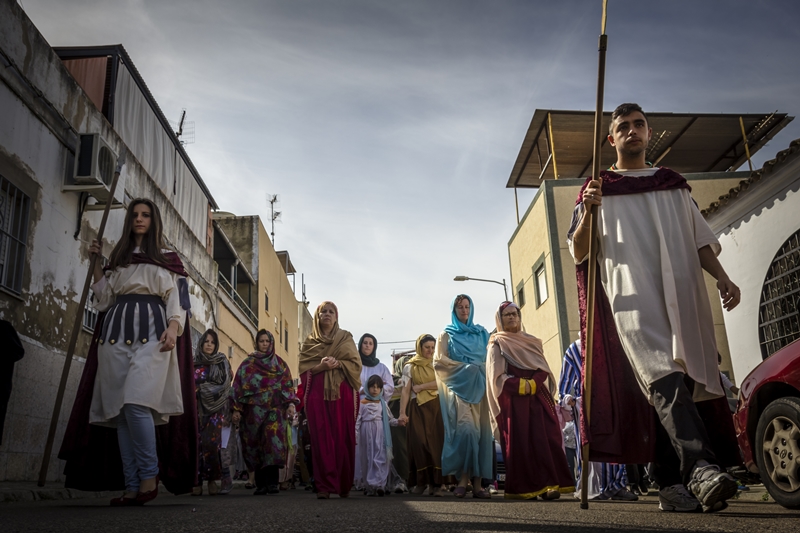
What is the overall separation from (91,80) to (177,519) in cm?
1001

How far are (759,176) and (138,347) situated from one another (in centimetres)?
837

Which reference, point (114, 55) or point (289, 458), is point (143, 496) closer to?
point (289, 458)

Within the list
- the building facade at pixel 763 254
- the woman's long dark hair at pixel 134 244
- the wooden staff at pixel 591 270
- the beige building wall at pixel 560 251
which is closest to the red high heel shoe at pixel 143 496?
the woman's long dark hair at pixel 134 244

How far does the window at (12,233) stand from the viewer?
24.3ft

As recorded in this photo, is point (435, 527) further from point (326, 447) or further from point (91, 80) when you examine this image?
point (91, 80)

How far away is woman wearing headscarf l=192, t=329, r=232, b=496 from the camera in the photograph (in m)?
9.03

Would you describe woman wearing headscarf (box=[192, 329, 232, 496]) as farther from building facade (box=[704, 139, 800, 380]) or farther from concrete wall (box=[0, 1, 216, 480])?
building facade (box=[704, 139, 800, 380])

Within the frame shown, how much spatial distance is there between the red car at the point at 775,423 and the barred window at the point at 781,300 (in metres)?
5.48

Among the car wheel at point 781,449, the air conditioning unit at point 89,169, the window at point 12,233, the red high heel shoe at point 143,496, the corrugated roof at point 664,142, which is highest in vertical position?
the corrugated roof at point 664,142

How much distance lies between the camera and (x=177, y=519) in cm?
363

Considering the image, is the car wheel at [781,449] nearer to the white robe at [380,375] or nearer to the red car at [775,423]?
the red car at [775,423]

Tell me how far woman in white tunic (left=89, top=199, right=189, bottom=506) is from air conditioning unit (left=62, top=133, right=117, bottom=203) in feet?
13.3

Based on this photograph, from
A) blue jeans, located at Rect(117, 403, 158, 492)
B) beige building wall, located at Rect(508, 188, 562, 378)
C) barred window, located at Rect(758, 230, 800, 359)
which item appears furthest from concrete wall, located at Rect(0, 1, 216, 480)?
beige building wall, located at Rect(508, 188, 562, 378)

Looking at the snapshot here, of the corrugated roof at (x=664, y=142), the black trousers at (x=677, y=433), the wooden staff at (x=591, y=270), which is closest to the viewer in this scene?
the black trousers at (x=677, y=433)
